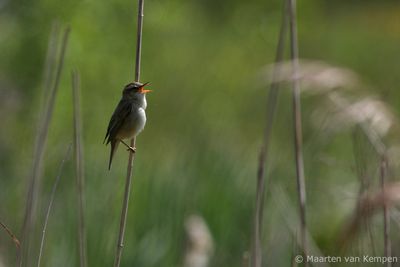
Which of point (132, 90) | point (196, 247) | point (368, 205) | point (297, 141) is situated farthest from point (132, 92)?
point (368, 205)

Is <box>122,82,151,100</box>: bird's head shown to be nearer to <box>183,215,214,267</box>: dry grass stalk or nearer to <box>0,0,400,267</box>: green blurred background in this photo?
<box>0,0,400,267</box>: green blurred background

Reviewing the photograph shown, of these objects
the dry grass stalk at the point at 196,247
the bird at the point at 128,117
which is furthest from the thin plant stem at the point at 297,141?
the bird at the point at 128,117

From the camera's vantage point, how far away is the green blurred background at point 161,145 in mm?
4699

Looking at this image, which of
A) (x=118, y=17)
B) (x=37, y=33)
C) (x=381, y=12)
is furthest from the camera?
(x=381, y=12)

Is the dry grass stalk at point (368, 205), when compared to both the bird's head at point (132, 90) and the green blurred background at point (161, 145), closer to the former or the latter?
the green blurred background at point (161, 145)

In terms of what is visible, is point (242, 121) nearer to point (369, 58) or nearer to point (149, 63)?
point (149, 63)

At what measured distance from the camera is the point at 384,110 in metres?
3.41

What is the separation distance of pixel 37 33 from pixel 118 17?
1086mm

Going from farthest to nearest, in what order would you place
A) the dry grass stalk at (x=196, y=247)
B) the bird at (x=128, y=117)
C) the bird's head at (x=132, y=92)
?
the bird at (x=128, y=117) < the bird's head at (x=132, y=92) < the dry grass stalk at (x=196, y=247)

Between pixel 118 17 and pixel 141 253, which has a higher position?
pixel 118 17

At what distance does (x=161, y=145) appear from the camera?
293 inches

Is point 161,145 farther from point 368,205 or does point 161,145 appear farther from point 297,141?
point 368,205

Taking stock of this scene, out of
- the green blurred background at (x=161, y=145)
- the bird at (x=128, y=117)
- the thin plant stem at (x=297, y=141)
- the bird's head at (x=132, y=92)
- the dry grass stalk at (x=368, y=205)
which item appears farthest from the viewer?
the green blurred background at (x=161, y=145)

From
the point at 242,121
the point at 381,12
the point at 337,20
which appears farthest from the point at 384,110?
the point at 381,12
